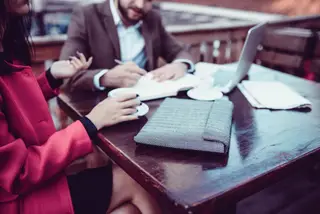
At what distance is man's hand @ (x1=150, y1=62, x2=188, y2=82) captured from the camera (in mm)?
1616

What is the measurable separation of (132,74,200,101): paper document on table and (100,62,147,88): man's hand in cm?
4

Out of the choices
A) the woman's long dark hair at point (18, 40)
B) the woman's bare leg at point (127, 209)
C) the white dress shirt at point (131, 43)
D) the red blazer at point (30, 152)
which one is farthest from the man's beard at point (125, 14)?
the woman's bare leg at point (127, 209)

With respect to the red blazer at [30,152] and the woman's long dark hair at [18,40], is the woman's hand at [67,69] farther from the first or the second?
the red blazer at [30,152]

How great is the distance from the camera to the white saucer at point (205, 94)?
1.39m

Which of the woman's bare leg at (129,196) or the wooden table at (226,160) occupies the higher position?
the wooden table at (226,160)

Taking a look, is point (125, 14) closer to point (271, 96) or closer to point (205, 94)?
point (205, 94)

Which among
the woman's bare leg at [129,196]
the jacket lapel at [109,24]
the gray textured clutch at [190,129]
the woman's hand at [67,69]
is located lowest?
the woman's bare leg at [129,196]

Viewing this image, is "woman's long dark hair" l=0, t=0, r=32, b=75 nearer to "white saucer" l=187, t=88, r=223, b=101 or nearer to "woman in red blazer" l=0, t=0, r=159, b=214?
"woman in red blazer" l=0, t=0, r=159, b=214

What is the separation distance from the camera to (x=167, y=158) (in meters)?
0.90

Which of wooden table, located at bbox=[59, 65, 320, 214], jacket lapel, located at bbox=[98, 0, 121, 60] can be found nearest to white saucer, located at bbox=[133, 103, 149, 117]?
wooden table, located at bbox=[59, 65, 320, 214]

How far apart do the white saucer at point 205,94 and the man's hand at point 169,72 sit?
21 cm

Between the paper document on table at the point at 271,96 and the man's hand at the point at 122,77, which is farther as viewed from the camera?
the man's hand at the point at 122,77

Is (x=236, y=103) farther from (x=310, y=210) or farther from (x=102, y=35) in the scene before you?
(x=310, y=210)

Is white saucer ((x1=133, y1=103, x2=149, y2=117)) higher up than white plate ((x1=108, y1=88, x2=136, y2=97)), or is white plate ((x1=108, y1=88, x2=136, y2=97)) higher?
white plate ((x1=108, y1=88, x2=136, y2=97))
